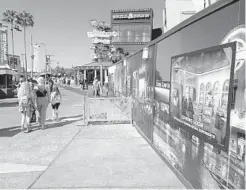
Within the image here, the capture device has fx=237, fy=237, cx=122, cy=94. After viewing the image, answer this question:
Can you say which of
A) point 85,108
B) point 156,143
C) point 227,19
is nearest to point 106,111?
point 85,108

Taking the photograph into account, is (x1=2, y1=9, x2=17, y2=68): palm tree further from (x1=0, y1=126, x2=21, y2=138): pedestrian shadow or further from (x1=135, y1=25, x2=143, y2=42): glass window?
(x1=0, y1=126, x2=21, y2=138): pedestrian shadow

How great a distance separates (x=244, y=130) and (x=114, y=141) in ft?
14.5

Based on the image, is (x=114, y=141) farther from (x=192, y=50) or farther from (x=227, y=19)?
(x=227, y=19)

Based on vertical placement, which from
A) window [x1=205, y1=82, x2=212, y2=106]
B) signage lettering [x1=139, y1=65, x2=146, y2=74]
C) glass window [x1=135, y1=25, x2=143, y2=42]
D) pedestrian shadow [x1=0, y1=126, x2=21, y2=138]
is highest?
glass window [x1=135, y1=25, x2=143, y2=42]

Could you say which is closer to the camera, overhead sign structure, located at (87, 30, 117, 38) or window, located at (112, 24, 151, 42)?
overhead sign structure, located at (87, 30, 117, 38)

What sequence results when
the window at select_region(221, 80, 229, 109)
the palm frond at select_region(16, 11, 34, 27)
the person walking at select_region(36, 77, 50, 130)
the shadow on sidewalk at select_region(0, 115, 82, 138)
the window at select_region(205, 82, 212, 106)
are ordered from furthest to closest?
the palm frond at select_region(16, 11, 34, 27) → the person walking at select_region(36, 77, 50, 130) → the shadow on sidewalk at select_region(0, 115, 82, 138) → the window at select_region(205, 82, 212, 106) → the window at select_region(221, 80, 229, 109)

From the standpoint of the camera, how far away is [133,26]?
185 ft

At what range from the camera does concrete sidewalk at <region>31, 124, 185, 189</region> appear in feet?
12.6

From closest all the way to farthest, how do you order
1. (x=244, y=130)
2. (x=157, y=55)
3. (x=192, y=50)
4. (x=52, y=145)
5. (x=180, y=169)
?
1. (x=244, y=130)
2. (x=192, y=50)
3. (x=180, y=169)
4. (x=157, y=55)
5. (x=52, y=145)

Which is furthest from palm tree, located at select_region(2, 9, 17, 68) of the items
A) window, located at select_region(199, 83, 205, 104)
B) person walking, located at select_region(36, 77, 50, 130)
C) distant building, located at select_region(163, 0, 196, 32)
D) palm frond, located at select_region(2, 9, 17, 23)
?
window, located at select_region(199, 83, 205, 104)

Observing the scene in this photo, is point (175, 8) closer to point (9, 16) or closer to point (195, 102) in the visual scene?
point (195, 102)

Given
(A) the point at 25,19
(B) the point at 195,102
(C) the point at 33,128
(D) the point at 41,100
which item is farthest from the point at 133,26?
(B) the point at 195,102

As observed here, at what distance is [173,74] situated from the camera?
405cm

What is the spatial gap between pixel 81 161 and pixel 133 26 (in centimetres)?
5465
